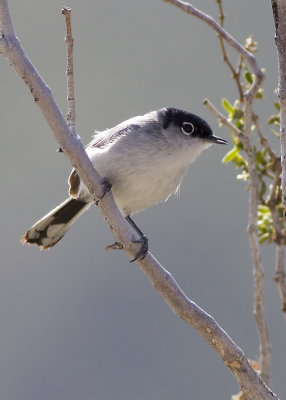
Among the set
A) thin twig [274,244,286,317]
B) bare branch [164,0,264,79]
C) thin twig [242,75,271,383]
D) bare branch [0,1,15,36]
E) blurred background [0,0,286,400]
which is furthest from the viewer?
blurred background [0,0,286,400]

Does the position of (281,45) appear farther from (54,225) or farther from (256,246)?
(54,225)

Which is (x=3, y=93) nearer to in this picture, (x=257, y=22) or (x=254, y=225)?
(x=257, y=22)

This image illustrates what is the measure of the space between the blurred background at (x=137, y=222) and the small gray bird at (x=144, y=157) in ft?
13.0

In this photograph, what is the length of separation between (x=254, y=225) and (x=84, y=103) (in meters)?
6.39

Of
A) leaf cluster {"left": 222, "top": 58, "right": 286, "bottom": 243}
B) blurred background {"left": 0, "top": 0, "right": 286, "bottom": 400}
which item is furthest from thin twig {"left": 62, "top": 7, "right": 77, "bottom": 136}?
blurred background {"left": 0, "top": 0, "right": 286, "bottom": 400}

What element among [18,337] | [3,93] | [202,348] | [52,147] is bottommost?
[202,348]

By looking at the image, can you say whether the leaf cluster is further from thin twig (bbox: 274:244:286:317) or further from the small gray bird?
the small gray bird

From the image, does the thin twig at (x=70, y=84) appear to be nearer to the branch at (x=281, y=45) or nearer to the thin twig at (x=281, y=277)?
the branch at (x=281, y=45)

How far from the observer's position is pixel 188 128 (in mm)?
4383

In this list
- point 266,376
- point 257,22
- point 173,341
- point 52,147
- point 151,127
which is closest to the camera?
point 266,376

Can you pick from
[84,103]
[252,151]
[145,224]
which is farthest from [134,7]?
[252,151]

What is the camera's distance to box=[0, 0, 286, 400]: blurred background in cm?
886

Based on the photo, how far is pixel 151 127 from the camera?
14.1 ft

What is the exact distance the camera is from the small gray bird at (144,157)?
4.15 m
